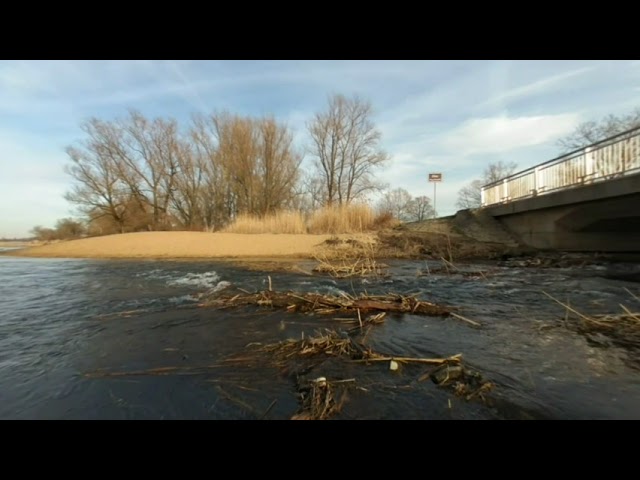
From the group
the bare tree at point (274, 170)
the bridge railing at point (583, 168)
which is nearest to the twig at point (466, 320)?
the bridge railing at point (583, 168)

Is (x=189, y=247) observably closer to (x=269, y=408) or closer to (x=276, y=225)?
(x=276, y=225)

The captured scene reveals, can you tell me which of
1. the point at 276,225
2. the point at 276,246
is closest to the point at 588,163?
the point at 276,246

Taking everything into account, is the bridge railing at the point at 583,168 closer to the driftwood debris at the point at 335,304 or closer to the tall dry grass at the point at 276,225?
the driftwood debris at the point at 335,304

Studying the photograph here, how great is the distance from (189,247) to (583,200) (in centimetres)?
1741

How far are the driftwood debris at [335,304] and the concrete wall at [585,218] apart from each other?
9.35m

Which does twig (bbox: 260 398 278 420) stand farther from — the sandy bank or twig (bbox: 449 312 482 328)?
the sandy bank

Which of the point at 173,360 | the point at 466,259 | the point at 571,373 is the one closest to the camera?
the point at 571,373

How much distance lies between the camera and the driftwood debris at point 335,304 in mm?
4527

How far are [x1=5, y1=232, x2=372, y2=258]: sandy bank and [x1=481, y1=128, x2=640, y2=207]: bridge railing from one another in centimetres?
1069

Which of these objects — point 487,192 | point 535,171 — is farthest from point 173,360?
point 487,192
